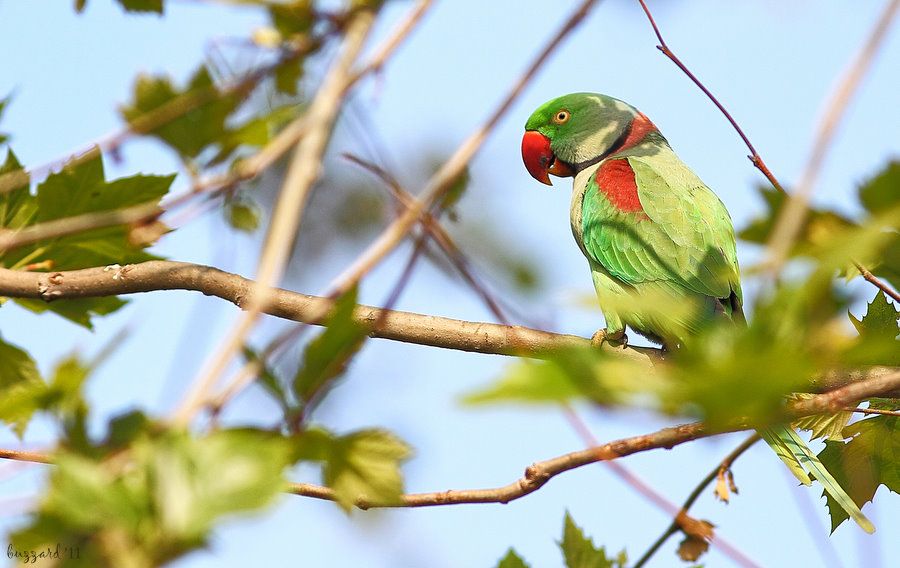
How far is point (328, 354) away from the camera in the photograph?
131 centimetres

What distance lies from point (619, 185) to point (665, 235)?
41 cm

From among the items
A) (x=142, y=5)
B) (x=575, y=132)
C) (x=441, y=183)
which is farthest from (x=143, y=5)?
(x=575, y=132)

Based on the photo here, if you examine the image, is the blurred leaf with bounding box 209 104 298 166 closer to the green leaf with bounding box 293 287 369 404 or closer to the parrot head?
the green leaf with bounding box 293 287 369 404

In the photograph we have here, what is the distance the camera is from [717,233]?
417 centimetres

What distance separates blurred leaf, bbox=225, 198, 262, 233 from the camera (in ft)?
8.09

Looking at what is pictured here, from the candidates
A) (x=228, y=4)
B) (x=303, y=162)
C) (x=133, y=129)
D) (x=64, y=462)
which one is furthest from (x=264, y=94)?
(x=64, y=462)

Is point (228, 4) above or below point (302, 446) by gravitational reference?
above

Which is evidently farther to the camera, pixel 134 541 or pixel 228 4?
pixel 228 4

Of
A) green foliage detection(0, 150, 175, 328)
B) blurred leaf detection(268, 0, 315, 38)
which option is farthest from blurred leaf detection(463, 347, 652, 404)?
green foliage detection(0, 150, 175, 328)

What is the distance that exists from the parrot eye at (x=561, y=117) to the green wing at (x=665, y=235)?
1.00 meters

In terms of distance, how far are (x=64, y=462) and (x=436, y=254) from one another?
88 cm

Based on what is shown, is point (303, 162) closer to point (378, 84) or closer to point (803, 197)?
point (378, 84)

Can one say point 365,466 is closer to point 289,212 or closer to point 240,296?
point 289,212

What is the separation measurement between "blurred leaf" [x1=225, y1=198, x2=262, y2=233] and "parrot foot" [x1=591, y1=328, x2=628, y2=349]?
5.95 ft
